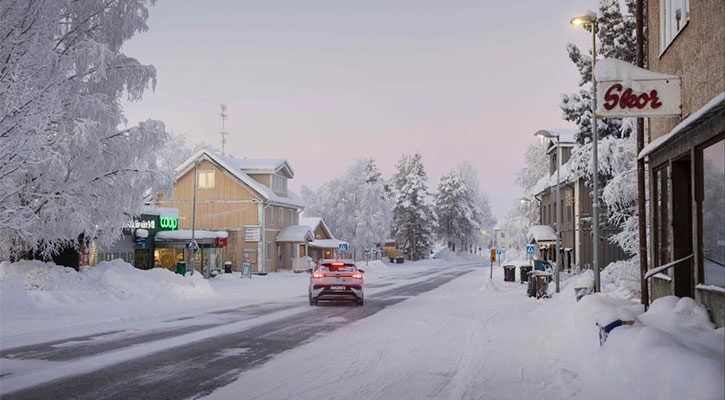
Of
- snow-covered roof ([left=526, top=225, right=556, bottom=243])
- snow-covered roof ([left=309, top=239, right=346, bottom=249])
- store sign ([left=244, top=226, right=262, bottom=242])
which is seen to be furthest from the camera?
snow-covered roof ([left=309, top=239, right=346, bottom=249])

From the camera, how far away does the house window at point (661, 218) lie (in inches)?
499

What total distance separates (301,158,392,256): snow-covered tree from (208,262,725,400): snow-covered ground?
66690 mm

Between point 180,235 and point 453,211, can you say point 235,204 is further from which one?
point 453,211

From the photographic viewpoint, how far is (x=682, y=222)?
12.0m

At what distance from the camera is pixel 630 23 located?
106 ft

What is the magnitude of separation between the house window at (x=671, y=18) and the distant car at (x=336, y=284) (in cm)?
1239

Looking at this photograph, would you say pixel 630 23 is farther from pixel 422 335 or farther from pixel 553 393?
pixel 553 393

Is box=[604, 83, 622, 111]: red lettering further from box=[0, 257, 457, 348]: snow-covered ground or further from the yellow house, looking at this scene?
the yellow house

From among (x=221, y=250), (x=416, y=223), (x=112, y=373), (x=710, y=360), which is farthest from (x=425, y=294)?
(x=416, y=223)

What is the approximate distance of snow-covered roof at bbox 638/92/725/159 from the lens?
27.8ft

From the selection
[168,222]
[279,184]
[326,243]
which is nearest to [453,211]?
[326,243]

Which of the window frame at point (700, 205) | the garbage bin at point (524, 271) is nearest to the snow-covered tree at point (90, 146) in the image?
the window frame at point (700, 205)

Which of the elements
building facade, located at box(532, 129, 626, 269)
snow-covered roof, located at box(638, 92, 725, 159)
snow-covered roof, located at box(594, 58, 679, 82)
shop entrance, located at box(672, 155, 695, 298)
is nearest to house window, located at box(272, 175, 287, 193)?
building facade, located at box(532, 129, 626, 269)

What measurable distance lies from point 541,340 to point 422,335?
2.51 metres
